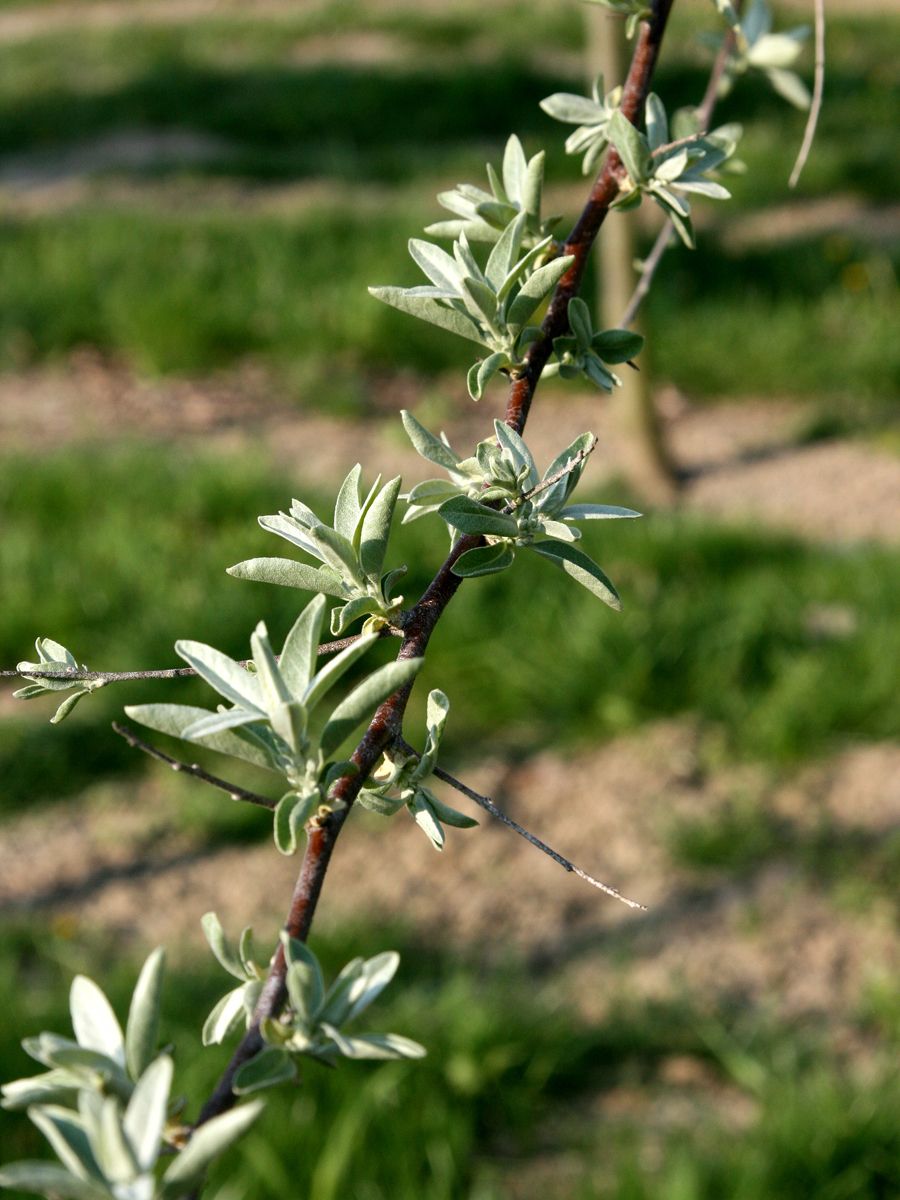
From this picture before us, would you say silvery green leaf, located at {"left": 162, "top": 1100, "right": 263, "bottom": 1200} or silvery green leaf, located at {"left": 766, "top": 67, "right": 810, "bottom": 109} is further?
silvery green leaf, located at {"left": 766, "top": 67, "right": 810, "bottom": 109}

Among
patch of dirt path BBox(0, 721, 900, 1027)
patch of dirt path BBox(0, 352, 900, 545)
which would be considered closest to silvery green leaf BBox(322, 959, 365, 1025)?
patch of dirt path BBox(0, 721, 900, 1027)

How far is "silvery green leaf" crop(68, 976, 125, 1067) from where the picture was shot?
1.84 ft

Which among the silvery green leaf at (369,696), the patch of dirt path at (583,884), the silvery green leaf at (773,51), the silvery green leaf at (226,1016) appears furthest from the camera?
the patch of dirt path at (583,884)

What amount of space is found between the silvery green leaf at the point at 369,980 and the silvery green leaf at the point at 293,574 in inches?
7.5

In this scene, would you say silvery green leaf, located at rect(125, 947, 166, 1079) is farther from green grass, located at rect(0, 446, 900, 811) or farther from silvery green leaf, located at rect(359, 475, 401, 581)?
green grass, located at rect(0, 446, 900, 811)

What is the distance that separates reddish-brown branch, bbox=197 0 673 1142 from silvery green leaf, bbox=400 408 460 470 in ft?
0.13

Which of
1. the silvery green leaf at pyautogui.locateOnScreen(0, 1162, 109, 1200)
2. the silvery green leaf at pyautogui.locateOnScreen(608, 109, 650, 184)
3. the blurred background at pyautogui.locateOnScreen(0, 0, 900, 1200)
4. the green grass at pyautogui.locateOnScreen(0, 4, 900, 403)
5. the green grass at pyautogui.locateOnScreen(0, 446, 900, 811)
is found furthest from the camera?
the green grass at pyautogui.locateOnScreen(0, 4, 900, 403)

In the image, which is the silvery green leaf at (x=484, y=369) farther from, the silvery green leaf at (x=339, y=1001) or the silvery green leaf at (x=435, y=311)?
the silvery green leaf at (x=339, y=1001)

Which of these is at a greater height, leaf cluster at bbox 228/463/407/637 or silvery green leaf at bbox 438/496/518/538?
silvery green leaf at bbox 438/496/518/538

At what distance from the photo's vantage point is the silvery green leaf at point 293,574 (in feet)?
2.26

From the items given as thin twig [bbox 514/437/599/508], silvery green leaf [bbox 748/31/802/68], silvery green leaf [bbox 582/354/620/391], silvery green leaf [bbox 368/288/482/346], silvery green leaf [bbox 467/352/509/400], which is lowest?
thin twig [bbox 514/437/599/508]

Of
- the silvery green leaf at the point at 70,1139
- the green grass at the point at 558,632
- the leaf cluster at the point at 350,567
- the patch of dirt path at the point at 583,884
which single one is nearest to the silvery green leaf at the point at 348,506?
the leaf cluster at the point at 350,567

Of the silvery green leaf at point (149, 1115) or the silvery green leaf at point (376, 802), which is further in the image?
the silvery green leaf at point (376, 802)

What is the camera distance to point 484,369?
728 millimetres
